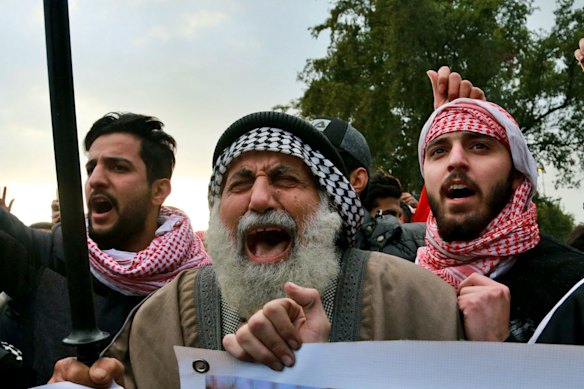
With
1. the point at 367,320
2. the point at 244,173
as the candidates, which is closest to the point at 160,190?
the point at 244,173

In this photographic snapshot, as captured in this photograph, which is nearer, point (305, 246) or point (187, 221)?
point (305, 246)

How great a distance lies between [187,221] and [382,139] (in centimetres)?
1620

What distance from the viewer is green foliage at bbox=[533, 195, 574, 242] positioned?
824 inches

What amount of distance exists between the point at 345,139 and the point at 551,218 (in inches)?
849

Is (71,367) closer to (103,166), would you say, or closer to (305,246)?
(305,246)

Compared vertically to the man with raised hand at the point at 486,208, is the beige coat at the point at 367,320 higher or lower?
lower

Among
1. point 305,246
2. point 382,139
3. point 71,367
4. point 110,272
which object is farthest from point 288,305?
point 382,139

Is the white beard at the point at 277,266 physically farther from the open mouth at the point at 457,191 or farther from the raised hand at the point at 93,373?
the raised hand at the point at 93,373

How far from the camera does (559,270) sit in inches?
83.7

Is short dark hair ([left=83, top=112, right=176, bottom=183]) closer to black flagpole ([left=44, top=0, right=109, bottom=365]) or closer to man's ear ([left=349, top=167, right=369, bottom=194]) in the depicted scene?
man's ear ([left=349, top=167, right=369, bottom=194])

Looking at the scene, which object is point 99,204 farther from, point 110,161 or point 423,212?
point 423,212

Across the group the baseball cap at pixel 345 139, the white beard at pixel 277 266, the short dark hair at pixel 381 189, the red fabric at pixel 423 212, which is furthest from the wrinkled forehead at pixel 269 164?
the short dark hair at pixel 381 189

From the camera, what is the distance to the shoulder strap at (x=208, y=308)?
70.5 inches

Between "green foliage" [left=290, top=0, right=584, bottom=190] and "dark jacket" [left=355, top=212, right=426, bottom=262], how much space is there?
1518cm
